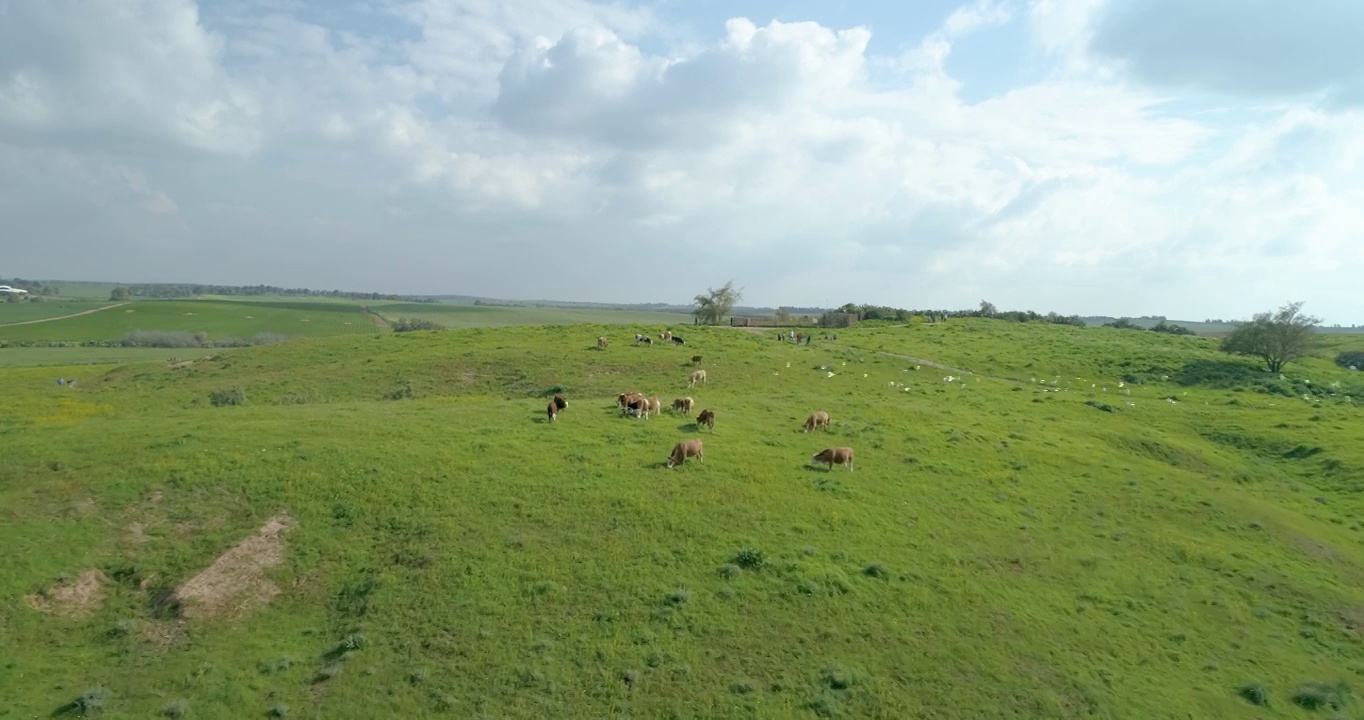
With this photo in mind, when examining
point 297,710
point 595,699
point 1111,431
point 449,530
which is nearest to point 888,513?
point 595,699

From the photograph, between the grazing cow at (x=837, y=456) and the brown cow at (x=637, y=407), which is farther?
the brown cow at (x=637, y=407)

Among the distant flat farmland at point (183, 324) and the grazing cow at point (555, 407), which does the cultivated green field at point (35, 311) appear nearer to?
the distant flat farmland at point (183, 324)

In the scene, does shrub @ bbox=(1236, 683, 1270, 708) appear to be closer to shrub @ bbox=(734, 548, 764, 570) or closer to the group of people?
shrub @ bbox=(734, 548, 764, 570)

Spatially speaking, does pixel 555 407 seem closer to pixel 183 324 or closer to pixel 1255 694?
pixel 1255 694

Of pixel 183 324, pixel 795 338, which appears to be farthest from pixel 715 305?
pixel 183 324

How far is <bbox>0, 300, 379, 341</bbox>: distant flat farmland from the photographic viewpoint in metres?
109

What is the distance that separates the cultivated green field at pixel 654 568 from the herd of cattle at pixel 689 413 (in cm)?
59

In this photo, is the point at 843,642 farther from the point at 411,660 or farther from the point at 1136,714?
the point at 411,660

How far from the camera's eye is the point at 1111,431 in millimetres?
34906

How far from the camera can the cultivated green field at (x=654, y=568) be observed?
14.4 m

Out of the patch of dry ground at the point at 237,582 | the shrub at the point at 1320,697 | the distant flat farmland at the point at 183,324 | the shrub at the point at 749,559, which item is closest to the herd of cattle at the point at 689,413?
the shrub at the point at 749,559

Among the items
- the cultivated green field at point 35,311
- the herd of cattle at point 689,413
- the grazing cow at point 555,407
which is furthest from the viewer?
the cultivated green field at point 35,311

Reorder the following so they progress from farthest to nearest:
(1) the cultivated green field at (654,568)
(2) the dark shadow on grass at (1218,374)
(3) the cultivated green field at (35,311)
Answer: (3) the cultivated green field at (35,311)
(2) the dark shadow on grass at (1218,374)
(1) the cultivated green field at (654,568)

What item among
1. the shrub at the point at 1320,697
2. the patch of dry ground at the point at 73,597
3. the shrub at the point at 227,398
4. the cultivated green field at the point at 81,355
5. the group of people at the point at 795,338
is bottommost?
the cultivated green field at the point at 81,355
